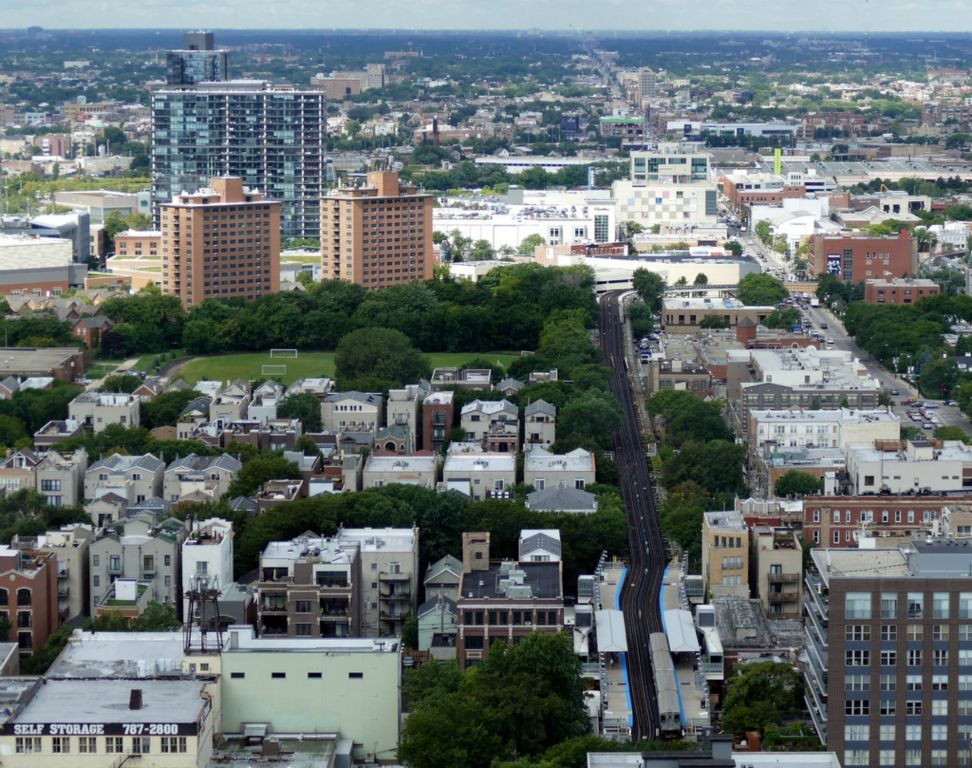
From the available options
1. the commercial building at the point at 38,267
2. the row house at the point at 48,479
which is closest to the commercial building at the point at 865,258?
the commercial building at the point at 38,267

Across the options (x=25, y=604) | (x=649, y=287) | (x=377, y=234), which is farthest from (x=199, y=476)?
(x=649, y=287)

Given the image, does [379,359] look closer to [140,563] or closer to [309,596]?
[140,563]

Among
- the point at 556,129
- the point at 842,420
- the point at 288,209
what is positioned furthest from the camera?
the point at 556,129

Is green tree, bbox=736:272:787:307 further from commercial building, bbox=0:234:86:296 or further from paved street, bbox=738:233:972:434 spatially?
commercial building, bbox=0:234:86:296

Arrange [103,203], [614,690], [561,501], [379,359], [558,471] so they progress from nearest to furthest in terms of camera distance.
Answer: [614,690] → [561,501] → [558,471] → [379,359] → [103,203]

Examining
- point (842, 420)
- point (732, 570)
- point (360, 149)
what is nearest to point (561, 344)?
point (842, 420)

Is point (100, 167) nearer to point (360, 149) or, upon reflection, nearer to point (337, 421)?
point (360, 149)

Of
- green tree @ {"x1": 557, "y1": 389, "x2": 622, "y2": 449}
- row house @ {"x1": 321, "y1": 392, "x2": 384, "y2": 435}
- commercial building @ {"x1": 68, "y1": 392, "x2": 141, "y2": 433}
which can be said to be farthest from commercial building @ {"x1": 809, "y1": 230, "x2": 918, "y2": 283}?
commercial building @ {"x1": 68, "y1": 392, "x2": 141, "y2": 433}
